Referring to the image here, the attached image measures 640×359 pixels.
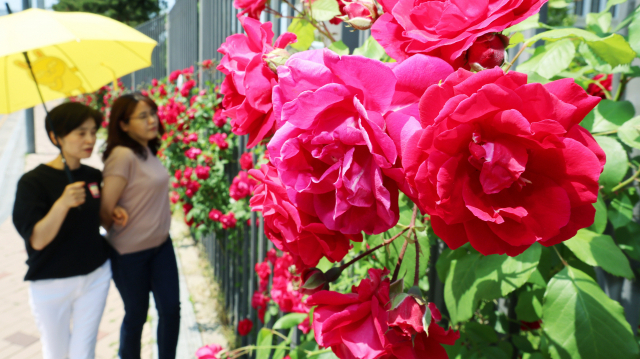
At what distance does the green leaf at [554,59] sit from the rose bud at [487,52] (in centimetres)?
48

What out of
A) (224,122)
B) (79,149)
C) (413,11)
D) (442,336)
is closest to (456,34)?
(413,11)

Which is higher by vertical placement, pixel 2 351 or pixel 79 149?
pixel 79 149

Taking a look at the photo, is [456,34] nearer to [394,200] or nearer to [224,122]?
[394,200]

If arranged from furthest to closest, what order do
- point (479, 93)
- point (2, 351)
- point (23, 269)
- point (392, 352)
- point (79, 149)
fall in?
point (23, 269) → point (2, 351) → point (79, 149) → point (392, 352) → point (479, 93)

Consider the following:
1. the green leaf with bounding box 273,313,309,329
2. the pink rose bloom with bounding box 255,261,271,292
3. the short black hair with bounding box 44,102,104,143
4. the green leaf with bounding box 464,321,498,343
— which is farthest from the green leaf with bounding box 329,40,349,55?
the short black hair with bounding box 44,102,104,143

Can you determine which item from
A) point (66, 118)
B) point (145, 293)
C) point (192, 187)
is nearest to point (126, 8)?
point (192, 187)

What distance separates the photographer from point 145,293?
2945 mm

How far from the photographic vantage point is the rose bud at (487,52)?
379 mm

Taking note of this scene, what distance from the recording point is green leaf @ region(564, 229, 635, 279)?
75 centimetres

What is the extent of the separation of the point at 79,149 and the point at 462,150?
2.79 metres

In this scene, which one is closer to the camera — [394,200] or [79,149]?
[394,200]

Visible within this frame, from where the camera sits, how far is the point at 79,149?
260cm

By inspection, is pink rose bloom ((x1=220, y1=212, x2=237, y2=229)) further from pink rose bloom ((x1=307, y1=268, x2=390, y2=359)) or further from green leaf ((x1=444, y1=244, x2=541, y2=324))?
pink rose bloom ((x1=307, y1=268, x2=390, y2=359))

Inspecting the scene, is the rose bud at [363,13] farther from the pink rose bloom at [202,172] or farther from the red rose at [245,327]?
the pink rose bloom at [202,172]
